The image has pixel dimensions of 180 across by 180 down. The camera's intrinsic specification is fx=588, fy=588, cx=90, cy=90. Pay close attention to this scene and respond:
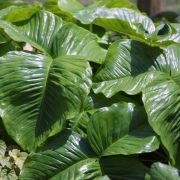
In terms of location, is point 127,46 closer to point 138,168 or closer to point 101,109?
point 101,109

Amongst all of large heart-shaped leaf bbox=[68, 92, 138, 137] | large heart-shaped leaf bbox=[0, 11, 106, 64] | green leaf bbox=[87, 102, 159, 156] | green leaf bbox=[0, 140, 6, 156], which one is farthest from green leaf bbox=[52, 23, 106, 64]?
green leaf bbox=[0, 140, 6, 156]

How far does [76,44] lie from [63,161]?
0.48 meters

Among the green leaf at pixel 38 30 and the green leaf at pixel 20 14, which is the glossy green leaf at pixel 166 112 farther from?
the green leaf at pixel 20 14

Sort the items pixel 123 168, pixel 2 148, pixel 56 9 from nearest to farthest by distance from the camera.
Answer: pixel 123 168
pixel 2 148
pixel 56 9

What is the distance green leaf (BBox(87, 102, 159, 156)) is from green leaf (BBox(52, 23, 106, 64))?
25cm

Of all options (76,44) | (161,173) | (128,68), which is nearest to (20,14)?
(76,44)

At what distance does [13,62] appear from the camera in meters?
2.15

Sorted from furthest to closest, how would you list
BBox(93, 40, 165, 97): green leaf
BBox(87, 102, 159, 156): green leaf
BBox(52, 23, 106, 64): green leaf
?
BBox(52, 23, 106, 64): green leaf → BBox(93, 40, 165, 97): green leaf → BBox(87, 102, 159, 156): green leaf

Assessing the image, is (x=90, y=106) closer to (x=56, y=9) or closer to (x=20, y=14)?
(x=20, y=14)

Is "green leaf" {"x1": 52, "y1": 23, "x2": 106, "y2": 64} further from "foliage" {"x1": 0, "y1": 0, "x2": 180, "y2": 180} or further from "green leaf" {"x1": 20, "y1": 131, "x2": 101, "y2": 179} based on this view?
"green leaf" {"x1": 20, "y1": 131, "x2": 101, "y2": 179}

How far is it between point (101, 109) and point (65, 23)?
44 cm

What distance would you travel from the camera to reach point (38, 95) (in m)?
2.10

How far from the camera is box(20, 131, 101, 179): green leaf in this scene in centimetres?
201

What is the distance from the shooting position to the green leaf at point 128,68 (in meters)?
2.12
